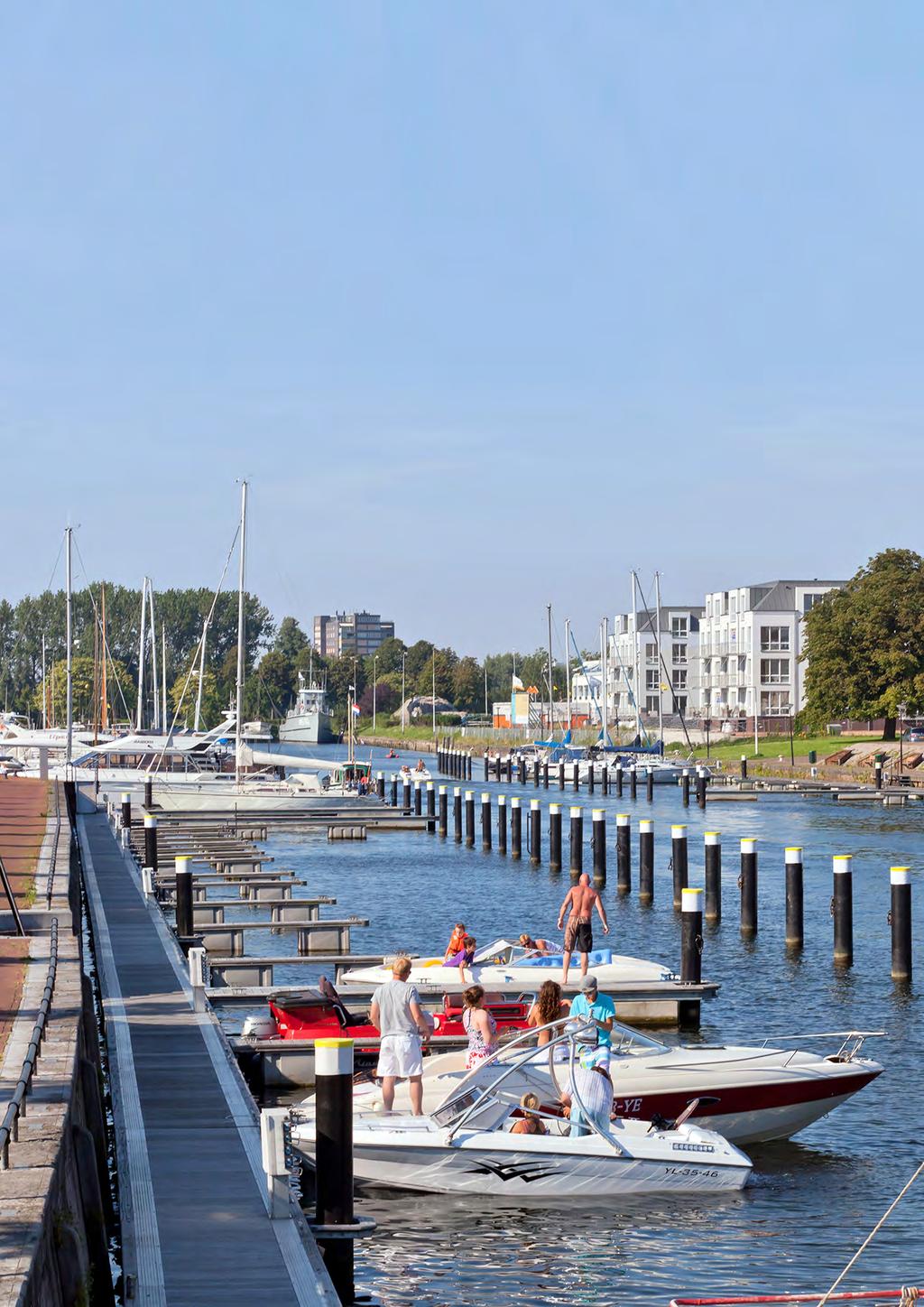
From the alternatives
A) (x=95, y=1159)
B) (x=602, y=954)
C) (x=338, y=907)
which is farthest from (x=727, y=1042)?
(x=338, y=907)

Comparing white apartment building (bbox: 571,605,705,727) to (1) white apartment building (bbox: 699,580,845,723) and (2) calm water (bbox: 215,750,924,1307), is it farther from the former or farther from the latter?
(2) calm water (bbox: 215,750,924,1307)

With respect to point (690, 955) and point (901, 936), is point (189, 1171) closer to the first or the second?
point (690, 955)

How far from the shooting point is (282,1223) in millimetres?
12805

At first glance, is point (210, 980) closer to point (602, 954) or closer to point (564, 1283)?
point (602, 954)

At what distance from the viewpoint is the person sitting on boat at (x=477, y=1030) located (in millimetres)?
19609

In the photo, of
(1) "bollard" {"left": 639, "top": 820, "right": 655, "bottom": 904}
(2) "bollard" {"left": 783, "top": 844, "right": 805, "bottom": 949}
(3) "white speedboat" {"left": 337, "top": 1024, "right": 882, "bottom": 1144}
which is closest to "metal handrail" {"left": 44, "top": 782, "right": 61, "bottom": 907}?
(3) "white speedboat" {"left": 337, "top": 1024, "right": 882, "bottom": 1144}

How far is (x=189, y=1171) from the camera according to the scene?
14312 mm

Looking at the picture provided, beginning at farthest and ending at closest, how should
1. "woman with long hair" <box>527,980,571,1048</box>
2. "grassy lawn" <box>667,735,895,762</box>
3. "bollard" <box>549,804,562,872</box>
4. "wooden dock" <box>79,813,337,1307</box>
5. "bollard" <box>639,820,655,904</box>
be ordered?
1. "grassy lawn" <box>667,735,895,762</box>
2. "bollard" <box>549,804,562,872</box>
3. "bollard" <box>639,820,655,904</box>
4. "woman with long hair" <box>527,980,571,1048</box>
5. "wooden dock" <box>79,813,337,1307</box>

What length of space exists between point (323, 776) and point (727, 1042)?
68.3m

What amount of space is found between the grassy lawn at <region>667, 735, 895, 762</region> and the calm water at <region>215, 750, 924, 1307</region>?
64.4m

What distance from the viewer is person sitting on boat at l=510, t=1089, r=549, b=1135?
1825cm

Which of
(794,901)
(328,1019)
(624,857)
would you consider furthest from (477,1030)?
(624,857)

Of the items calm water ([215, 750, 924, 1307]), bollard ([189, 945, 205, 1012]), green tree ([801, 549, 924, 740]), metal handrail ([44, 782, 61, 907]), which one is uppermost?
green tree ([801, 549, 924, 740])

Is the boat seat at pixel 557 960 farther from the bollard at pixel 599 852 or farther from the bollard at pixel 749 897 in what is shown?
the bollard at pixel 599 852
